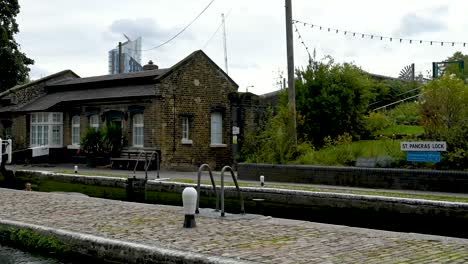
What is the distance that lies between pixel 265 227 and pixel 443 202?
4.49 metres

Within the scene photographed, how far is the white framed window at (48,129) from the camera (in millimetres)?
29859

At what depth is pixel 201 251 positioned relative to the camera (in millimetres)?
7332

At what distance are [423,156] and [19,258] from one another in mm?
11692

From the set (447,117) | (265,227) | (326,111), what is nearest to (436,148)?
(447,117)

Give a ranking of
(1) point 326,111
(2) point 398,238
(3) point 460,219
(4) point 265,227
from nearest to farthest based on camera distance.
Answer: (2) point 398,238
(4) point 265,227
(3) point 460,219
(1) point 326,111

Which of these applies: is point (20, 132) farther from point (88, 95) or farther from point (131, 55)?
point (131, 55)

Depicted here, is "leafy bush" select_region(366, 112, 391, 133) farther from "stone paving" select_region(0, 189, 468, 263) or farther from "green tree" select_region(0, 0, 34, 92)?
"green tree" select_region(0, 0, 34, 92)

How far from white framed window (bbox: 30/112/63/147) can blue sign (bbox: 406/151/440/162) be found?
19.6 m

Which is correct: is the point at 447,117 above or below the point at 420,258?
above

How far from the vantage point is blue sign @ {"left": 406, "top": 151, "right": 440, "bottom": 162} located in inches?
632

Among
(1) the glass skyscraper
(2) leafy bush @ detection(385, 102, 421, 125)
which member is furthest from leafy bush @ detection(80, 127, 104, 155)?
(1) the glass skyscraper

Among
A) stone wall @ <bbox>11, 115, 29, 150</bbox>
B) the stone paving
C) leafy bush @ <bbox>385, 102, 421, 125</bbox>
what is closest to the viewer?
the stone paving

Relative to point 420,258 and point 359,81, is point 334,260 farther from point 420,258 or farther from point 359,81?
point 359,81

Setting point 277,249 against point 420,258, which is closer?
point 420,258
